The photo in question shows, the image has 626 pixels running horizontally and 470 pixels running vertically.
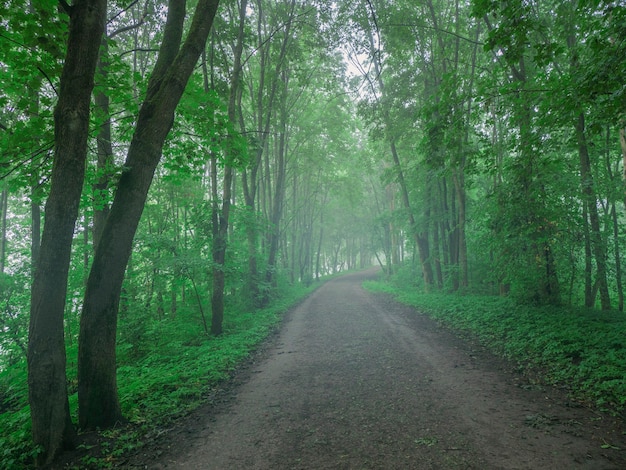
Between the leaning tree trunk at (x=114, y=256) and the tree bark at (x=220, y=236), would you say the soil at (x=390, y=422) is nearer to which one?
the leaning tree trunk at (x=114, y=256)

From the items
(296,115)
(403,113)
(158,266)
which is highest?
(296,115)

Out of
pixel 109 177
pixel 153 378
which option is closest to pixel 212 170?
pixel 109 177

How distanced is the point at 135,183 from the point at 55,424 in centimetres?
298

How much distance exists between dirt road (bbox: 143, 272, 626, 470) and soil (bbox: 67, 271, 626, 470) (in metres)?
0.01

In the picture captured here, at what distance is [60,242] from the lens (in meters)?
3.64

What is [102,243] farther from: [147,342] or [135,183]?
[147,342]

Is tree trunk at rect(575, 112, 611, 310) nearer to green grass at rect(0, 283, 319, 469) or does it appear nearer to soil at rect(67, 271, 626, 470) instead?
soil at rect(67, 271, 626, 470)

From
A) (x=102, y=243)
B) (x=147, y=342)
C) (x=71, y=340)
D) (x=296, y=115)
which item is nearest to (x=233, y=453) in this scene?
(x=102, y=243)

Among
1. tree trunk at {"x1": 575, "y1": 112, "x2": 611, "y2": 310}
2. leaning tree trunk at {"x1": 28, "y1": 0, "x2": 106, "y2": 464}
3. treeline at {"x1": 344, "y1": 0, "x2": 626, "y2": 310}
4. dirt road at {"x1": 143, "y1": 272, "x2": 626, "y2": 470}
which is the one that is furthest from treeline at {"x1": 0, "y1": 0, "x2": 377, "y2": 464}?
tree trunk at {"x1": 575, "y1": 112, "x2": 611, "y2": 310}

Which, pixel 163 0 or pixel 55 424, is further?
pixel 163 0

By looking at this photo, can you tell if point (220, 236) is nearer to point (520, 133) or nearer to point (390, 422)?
point (390, 422)

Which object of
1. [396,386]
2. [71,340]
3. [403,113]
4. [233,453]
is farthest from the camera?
[403,113]

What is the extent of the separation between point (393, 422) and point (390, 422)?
4 cm

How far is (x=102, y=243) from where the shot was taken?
4.23 metres
